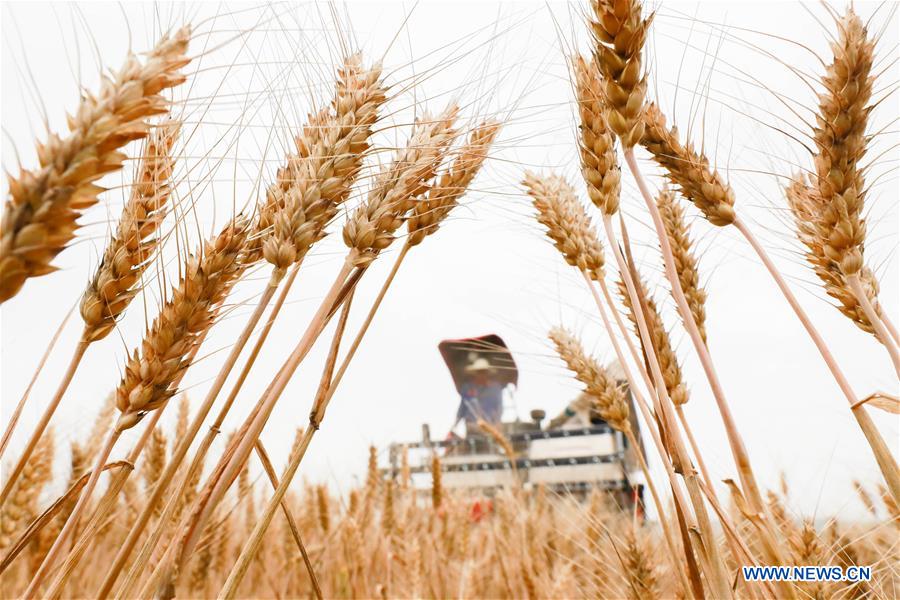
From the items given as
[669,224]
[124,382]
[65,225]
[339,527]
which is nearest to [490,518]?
[339,527]

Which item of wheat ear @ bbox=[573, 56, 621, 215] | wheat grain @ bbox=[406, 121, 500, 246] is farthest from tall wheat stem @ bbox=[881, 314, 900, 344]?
wheat grain @ bbox=[406, 121, 500, 246]

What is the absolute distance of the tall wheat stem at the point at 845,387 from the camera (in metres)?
0.96

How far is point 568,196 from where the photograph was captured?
5.32 ft

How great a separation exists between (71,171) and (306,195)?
381 mm

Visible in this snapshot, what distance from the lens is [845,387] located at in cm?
105

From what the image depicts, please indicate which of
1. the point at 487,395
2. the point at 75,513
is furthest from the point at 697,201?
the point at 487,395

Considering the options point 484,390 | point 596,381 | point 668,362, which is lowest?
point 668,362

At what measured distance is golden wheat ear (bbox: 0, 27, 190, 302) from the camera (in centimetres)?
53

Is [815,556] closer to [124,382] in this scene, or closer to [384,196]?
[384,196]

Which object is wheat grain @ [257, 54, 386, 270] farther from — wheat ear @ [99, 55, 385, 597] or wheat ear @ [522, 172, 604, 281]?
wheat ear @ [522, 172, 604, 281]

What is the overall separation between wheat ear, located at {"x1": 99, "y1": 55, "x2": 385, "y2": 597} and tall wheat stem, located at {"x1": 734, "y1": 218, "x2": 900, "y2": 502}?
2.54 feet

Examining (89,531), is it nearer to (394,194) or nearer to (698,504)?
(394,194)

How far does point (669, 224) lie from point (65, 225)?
1.42 m

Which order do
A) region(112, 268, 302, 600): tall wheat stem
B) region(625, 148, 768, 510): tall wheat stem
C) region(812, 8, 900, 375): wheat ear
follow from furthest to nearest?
1. region(812, 8, 900, 375): wheat ear
2. region(625, 148, 768, 510): tall wheat stem
3. region(112, 268, 302, 600): tall wheat stem
